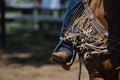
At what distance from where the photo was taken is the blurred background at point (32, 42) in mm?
9203

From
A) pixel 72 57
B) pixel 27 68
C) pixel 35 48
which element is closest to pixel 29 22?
pixel 35 48

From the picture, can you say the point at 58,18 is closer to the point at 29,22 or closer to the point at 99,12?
the point at 29,22

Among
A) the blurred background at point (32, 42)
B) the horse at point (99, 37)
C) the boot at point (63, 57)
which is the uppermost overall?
the horse at point (99, 37)

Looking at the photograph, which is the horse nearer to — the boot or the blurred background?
the boot

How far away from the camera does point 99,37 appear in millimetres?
3857

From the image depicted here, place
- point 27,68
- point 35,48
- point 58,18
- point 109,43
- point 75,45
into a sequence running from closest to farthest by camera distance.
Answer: point 109,43 < point 75,45 < point 27,68 < point 35,48 < point 58,18

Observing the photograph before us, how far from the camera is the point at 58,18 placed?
14555 mm

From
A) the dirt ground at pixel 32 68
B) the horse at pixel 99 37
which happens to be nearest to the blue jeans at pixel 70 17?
the horse at pixel 99 37

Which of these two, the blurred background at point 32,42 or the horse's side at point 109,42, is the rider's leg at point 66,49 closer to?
the horse's side at point 109,42

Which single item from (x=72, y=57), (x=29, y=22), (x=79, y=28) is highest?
(x=79, y=28)

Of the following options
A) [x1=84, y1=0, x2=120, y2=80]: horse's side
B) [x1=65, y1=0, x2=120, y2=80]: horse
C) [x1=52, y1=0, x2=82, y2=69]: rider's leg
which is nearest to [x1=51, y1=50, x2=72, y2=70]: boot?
[x1=52, y1=0, x2=82, y2=69]: rider's leg

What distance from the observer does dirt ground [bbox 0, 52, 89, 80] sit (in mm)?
8866

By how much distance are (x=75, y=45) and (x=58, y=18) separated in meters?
10.5

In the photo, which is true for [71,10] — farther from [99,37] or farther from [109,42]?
[109,42]
